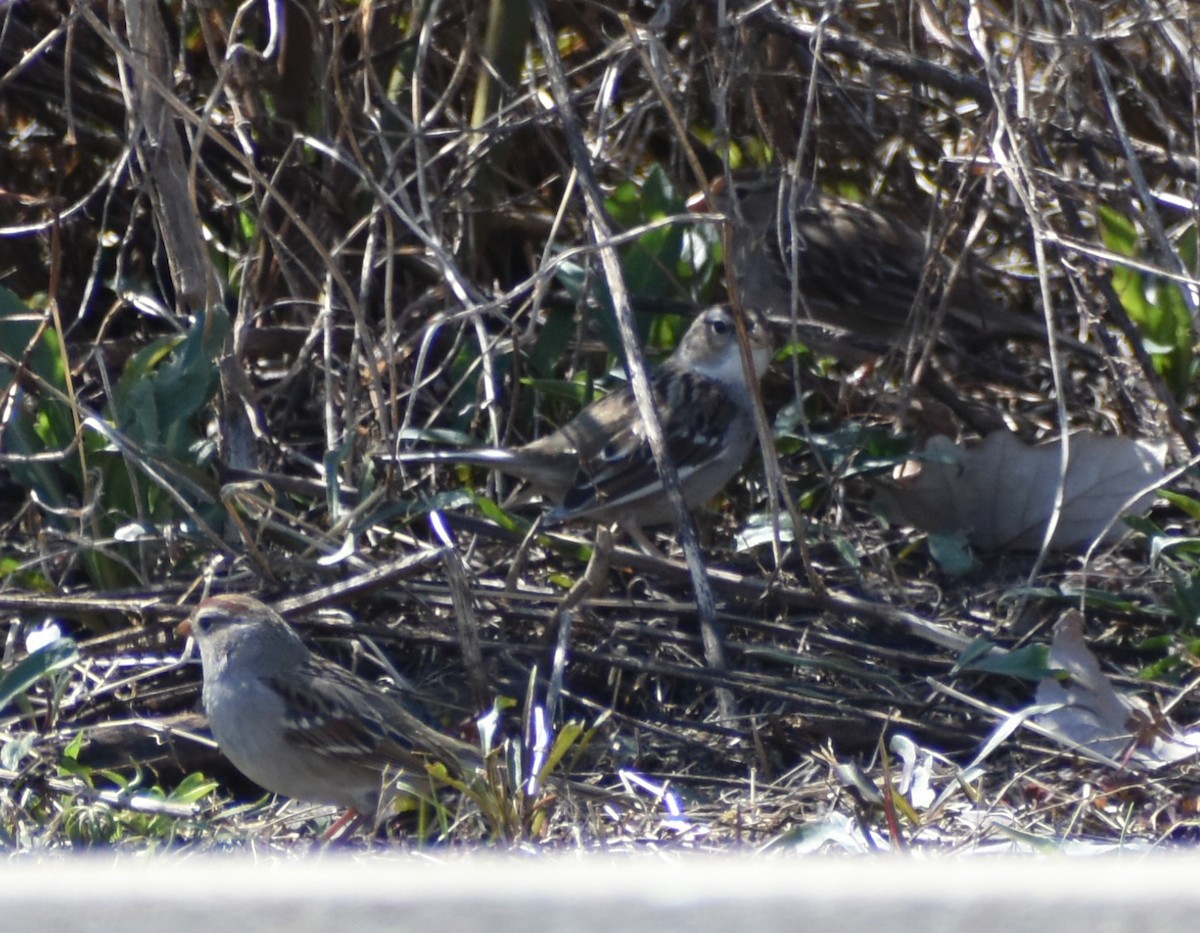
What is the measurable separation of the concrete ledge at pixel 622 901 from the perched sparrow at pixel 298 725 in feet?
8.07

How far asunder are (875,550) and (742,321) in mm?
1206

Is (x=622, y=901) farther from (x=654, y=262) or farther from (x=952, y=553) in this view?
(x=654, y=262)

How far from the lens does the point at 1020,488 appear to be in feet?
14.8

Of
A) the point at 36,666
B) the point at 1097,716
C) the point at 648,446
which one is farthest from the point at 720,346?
the point at 36,666

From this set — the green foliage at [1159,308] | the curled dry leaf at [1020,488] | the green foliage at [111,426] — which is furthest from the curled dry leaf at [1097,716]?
the green foliage at [111,426]

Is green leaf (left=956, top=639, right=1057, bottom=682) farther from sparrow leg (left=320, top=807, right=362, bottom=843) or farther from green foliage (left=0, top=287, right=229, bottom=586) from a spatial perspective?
green foliage (left=0, top=287, right=229, bottom=586)

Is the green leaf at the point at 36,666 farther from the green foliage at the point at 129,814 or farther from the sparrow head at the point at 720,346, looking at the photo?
the sparrow head at the point at 720,346

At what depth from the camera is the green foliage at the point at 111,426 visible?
4.11 m

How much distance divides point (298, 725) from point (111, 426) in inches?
39.5

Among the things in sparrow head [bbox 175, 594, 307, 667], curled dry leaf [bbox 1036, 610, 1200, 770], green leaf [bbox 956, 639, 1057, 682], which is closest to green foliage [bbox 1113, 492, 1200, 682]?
curled dry leaf [bbox 1036, 610, 1200, 770]

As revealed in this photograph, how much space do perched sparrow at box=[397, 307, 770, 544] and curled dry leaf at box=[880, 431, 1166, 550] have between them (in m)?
0.58

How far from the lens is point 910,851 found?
283 cm

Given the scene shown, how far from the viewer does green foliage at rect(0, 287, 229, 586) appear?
4.11m

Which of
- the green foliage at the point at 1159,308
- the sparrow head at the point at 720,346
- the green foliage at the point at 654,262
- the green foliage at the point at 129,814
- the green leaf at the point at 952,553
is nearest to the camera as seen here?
the green foliage at the point at 129,814
